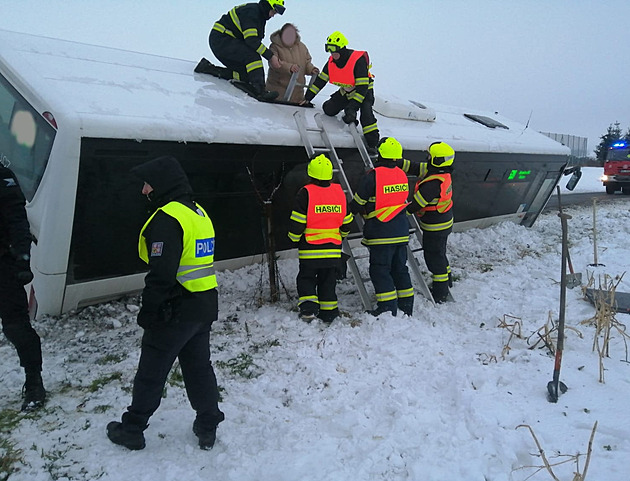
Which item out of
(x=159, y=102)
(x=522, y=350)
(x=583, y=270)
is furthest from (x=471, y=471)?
(x=583, y=270)

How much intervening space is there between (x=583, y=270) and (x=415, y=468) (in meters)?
5.35

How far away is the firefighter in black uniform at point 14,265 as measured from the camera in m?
2.93

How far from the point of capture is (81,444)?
276 cm

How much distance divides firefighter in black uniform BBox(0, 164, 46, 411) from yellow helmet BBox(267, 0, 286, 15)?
12.3 ft

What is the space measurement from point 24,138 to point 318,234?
8.59 ft

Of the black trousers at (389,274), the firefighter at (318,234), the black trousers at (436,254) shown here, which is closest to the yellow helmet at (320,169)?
the firefighter at (318,234)

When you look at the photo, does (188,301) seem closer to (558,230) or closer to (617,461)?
(617,461)

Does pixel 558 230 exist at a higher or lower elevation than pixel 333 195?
lower

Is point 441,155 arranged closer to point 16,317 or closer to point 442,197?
point 442,197

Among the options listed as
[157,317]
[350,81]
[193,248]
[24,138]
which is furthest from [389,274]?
[24,138]

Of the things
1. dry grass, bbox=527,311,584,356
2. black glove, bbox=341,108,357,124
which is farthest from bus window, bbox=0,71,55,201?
dry grass, bbox=527,311,584,356

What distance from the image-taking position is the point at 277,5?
5664 mm

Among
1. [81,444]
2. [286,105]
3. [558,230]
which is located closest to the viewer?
[81,444]

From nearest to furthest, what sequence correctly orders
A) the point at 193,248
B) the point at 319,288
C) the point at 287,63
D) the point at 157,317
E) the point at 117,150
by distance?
the point at 157,317, the point at 193,248, the point at 117,150, the point at 319,288, the point at 287,63
